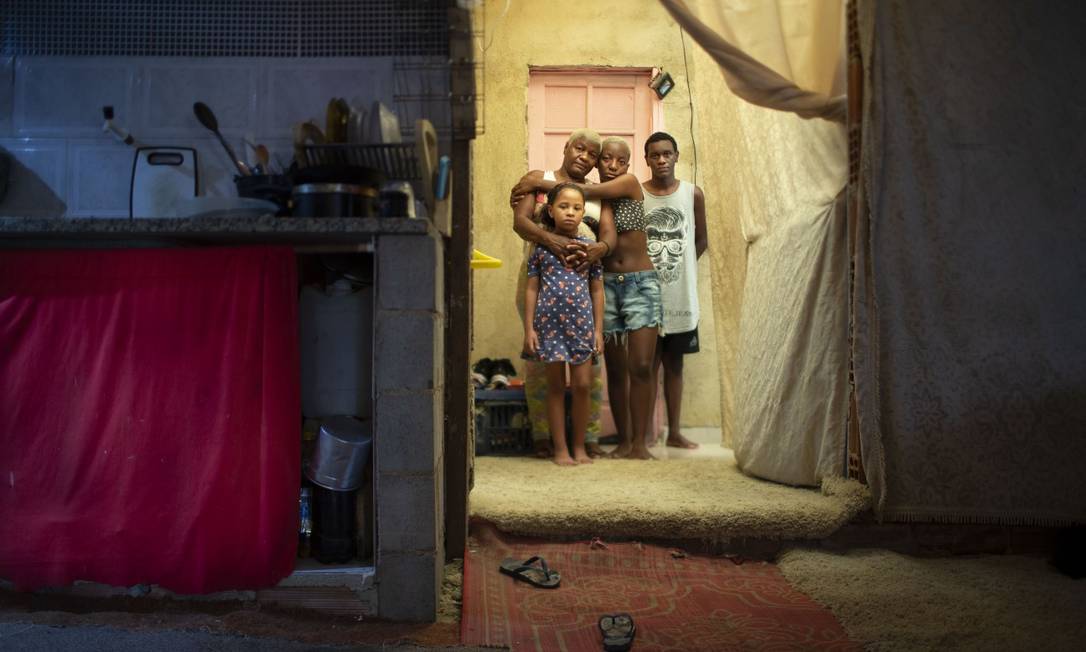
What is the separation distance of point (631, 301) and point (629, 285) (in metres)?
0.08

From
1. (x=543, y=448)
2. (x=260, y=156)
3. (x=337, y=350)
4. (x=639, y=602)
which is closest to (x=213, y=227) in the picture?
(x=260, y=156)

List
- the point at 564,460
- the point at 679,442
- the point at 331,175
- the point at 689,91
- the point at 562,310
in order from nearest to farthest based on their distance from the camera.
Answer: the point at 331,175 → the point at 562,310 → the point at 564,460 → the point at 679,442 → the point at 689,91

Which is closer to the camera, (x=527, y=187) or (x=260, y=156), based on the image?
(x=260, y=156)

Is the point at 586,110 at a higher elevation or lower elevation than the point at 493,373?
higher

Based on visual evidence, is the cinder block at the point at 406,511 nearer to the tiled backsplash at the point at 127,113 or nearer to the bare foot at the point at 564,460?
the tiled backsplash at the point at 127,113

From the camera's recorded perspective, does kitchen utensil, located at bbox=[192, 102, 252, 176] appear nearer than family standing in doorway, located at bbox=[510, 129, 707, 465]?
Yes

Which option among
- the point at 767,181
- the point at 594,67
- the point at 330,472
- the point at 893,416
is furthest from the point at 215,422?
the point at 594,67

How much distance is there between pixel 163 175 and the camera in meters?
2.43

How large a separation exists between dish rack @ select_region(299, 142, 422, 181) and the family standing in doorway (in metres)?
1.34

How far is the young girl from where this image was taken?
3623 mm

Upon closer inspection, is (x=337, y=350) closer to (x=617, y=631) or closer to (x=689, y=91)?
(x=617, y=631)

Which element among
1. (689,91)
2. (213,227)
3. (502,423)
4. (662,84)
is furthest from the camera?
(689,91)

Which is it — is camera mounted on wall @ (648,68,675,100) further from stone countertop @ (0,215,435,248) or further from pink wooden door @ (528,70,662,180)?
stone countertop @ (0,215,435,248)

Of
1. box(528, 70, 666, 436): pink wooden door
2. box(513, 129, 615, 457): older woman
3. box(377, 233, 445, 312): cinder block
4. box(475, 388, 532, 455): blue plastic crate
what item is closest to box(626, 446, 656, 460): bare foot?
box(513, 129, 615, 457): older woman
